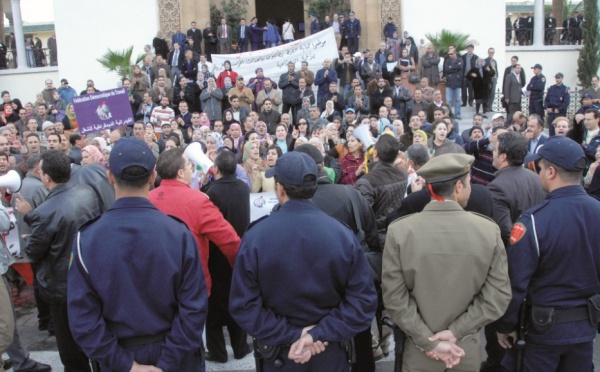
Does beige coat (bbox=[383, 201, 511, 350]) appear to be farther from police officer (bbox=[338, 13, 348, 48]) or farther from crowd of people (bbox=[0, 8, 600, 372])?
police officer (bbox=[338, 13, 348, 48])

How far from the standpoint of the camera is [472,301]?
10.6 feet

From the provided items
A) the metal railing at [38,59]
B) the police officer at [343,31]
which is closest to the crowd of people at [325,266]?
the police officer at [343,31]

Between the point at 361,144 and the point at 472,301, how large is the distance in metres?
4.68

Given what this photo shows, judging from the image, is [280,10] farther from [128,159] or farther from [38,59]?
[128,159]

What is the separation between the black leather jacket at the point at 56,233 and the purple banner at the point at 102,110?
516 centimetres

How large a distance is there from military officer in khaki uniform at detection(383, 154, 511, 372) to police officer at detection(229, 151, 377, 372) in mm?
206

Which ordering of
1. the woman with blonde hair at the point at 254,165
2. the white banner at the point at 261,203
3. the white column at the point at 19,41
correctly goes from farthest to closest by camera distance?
the white column at the point at 19,41 → the woman with blonde hair at the point at 254,165 → the white banner at the point at 261,203

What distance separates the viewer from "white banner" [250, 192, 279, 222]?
7250 millimetres

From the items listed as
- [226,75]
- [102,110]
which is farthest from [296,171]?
[226,75]

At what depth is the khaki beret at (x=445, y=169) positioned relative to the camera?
10.7 feet

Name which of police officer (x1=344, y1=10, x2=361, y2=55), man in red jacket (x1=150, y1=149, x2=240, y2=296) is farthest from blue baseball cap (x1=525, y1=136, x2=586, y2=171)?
police officer (x1=344, y1=10, x2=361, y2=55)

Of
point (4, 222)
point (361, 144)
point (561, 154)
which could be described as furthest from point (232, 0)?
point (561, 154)

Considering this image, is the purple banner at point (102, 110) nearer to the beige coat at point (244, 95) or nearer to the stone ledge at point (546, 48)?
the beige coat at point (244, 95)

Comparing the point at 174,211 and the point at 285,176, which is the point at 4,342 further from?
the point at 285,176
